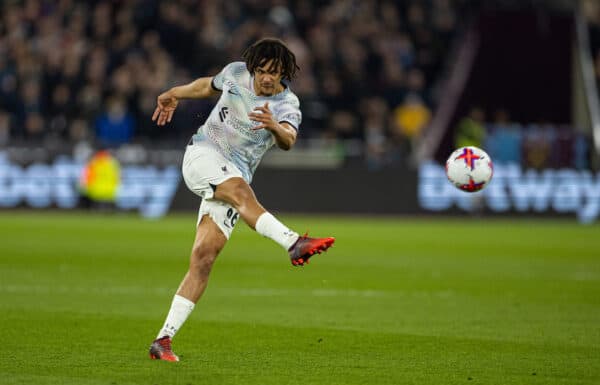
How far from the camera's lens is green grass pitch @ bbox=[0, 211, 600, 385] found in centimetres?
806

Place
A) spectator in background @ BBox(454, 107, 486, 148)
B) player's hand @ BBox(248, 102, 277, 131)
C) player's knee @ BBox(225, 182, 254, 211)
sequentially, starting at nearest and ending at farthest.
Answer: player's hand @ BBox(248, 102, 277, 131) → player's knee @ BBox(225, 182, 254, 211) → spectator in background @ BBox(454, 107, 486, 148)

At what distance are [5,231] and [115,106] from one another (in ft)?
20.5

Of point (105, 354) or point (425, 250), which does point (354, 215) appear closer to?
point (425, 250)

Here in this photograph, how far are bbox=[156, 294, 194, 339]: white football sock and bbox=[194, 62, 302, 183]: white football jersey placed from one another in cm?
96

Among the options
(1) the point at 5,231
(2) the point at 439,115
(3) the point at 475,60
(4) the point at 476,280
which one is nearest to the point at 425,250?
(4) the point at 476,280

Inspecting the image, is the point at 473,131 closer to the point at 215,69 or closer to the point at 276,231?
the point at 215,69

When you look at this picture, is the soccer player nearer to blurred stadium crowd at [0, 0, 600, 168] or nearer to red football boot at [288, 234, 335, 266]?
red football boot at [288, 234, 335, 266]

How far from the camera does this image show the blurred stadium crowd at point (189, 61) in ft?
88.3

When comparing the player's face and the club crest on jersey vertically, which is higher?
the player's face

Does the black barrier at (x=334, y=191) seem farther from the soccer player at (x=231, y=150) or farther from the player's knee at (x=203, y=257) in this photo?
the player's knee at (x=203, y=257)

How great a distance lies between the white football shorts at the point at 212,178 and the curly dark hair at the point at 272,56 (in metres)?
0.67

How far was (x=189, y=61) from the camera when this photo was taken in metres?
28.9

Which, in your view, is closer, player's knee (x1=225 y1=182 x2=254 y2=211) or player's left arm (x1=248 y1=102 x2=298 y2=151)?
player's left arm (x1=248 y1=102 x2=298 y2=151)

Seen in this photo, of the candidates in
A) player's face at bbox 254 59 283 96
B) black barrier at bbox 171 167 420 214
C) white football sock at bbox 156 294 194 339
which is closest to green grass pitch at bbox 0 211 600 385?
white football sock at bbox 156 294 194 339
